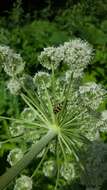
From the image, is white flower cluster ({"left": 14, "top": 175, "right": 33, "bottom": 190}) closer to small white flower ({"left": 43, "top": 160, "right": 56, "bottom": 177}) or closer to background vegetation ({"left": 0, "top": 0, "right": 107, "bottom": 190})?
small white flower ({"left": 43, "top": 160, "right": 56, "bottom": 177})

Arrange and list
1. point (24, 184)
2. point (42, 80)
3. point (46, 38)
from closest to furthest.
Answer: point (24, 184)
point (42, 80)
point (46, 38)

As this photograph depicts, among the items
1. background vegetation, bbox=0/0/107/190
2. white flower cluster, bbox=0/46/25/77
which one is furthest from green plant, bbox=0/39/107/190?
background vegetation, bbox=0/0/107/190

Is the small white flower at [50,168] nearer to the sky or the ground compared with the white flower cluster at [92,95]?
nearer to the ground

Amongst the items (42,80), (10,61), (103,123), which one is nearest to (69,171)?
(103,123)

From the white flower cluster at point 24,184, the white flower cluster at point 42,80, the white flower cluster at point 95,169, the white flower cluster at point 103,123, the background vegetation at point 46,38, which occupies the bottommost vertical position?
the white flower cluster at point 95,169

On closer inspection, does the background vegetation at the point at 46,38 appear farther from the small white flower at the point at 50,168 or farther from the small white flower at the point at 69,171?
the small white flower at the point at 69,171

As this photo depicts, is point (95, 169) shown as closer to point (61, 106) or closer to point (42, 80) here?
point (61, 106)

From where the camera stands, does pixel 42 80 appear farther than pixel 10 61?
Yes

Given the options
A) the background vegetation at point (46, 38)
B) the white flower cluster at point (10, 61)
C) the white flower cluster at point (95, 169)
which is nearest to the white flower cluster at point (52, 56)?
the white flower cluster at point (10, 61)
